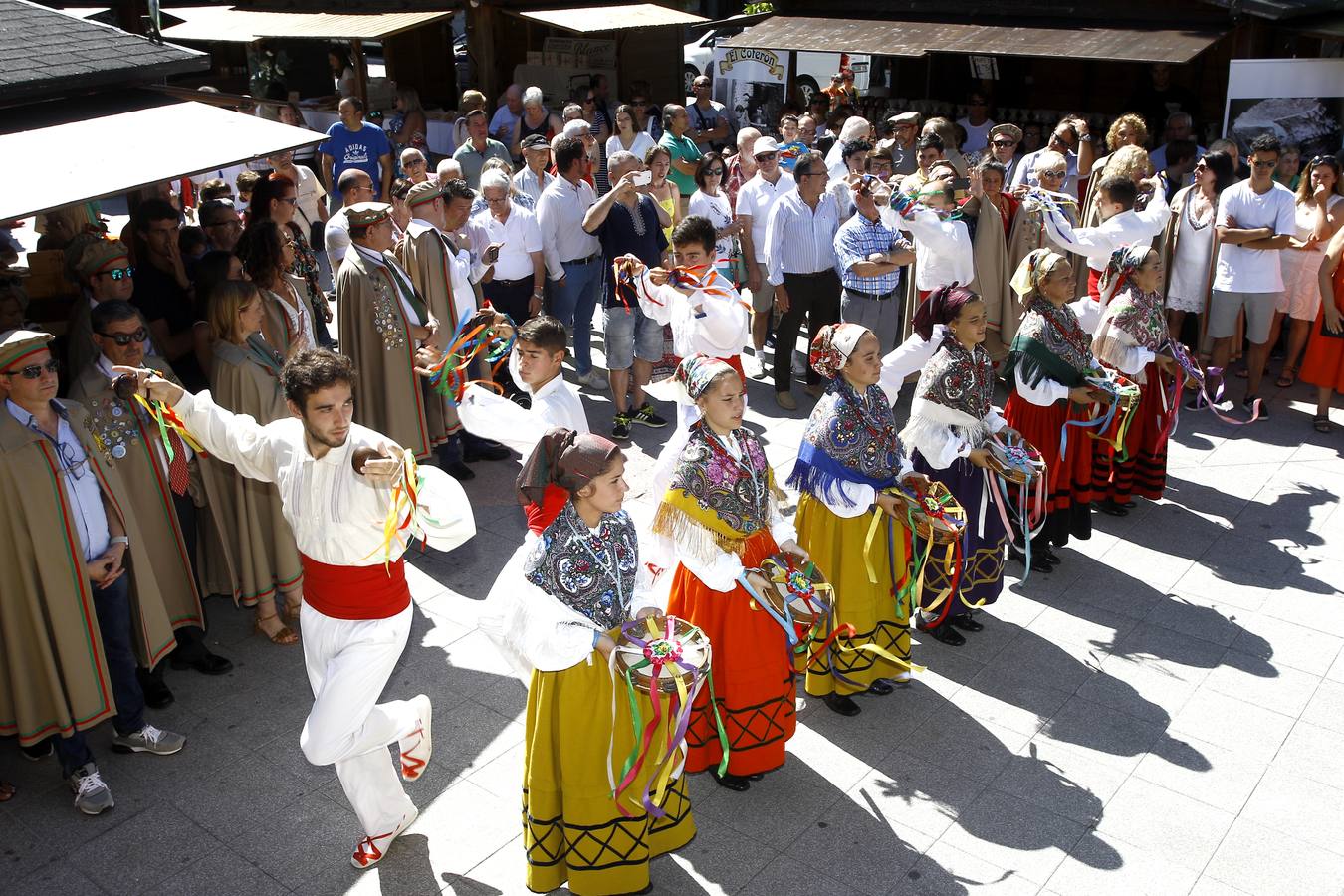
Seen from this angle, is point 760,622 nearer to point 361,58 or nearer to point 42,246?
point 42,246

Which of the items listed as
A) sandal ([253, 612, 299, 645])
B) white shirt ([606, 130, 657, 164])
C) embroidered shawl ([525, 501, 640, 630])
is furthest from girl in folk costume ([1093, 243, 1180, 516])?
white shirt ([606, 130, 657, 164])

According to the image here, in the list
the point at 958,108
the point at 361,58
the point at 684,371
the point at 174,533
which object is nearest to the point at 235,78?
the point at 361,58

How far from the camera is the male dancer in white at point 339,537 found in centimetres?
421

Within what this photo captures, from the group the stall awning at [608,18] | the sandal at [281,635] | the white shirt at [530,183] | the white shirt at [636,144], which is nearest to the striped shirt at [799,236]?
the white shirt at [530,183]

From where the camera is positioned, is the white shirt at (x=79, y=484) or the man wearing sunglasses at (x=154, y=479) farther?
the man wearing sunglasses at (x=154, y=479)

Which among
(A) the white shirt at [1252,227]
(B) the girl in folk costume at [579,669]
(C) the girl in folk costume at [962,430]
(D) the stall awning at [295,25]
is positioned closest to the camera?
(B) the girl in folk costume at [579,669]

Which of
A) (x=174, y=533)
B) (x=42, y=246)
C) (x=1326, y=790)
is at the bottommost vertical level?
(x=1326, y=790)

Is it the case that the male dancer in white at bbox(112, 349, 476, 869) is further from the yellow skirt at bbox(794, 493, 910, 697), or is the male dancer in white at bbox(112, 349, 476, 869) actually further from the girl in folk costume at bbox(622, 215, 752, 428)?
the girl in folk costume at bbox(622, 215, 752, 428)

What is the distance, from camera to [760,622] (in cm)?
479

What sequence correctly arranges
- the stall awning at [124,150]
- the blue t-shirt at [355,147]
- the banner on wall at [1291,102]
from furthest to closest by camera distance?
the blue t-shirt at [355,147]
the banner on wall at [1291,102]
the stall awning at [124,150]

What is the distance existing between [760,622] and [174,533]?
292 centimetres

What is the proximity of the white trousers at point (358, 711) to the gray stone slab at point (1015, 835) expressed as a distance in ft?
7.03

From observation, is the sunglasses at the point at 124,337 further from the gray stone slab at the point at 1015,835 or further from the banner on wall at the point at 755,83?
the banner on wall at the point at 755,83

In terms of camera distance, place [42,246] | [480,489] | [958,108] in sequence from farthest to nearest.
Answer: [958,108], [42,246], [480,489]
